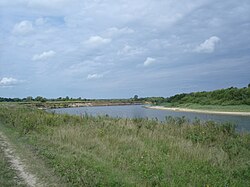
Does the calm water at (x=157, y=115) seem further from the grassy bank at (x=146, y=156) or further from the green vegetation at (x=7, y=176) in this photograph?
the green vegetation at (x=7, y=176)

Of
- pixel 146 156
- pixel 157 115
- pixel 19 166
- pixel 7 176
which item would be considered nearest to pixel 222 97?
pixel 157 115

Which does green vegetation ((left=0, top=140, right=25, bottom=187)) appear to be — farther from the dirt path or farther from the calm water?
the calm water

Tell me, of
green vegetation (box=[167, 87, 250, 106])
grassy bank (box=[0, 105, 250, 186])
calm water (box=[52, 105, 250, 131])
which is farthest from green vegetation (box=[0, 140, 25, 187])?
green vegetation (box=[167, 87, 250, 106])

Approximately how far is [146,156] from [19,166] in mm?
3438

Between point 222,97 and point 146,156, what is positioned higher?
point 222,97

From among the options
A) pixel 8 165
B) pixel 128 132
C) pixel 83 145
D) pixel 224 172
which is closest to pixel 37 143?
pixel 83 145

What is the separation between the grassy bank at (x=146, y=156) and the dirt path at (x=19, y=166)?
589 mm

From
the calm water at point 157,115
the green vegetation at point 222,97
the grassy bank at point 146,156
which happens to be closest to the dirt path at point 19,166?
the grassy bank at point 146,156

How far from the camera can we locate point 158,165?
8016 millimetres

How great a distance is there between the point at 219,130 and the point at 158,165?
22.5ft

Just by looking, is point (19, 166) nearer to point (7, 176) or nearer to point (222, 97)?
point (7, 176)

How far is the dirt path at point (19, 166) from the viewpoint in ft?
21.7

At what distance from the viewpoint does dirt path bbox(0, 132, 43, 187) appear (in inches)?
260

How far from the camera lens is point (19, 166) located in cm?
797
